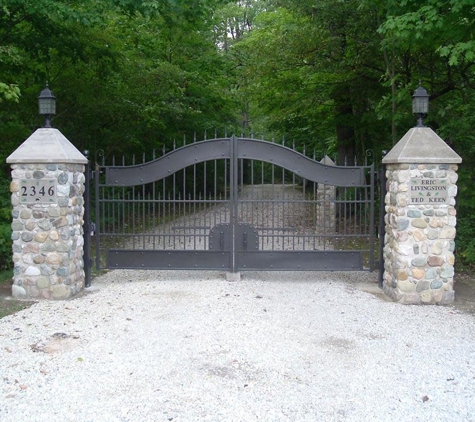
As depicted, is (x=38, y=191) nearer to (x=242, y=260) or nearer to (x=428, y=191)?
(x=242, y=260)

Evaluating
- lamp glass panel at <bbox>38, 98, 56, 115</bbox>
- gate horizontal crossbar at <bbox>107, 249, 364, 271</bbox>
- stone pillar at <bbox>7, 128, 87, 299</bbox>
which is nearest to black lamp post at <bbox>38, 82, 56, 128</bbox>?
lamp glass panel at <bbox>38, 98, 56, 115</bbox>

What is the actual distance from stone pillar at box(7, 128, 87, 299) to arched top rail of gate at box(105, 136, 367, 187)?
0.90m

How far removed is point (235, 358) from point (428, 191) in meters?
3.41

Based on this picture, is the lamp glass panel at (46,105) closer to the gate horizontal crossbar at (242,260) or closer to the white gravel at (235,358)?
the gate horizontal crossbar at (242,260)

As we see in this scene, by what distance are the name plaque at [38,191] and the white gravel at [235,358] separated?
4.39 ft

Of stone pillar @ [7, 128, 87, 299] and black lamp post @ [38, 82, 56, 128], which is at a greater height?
black lamp post @ [38, 82, 56, 128]

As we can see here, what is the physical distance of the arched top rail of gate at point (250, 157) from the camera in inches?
278

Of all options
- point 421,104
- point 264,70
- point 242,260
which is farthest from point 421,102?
point 264,70

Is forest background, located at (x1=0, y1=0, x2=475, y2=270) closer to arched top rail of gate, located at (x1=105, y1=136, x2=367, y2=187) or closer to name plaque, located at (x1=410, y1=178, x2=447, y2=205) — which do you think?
arched top rail of gate, located at (x1=105, y1=136, x2=367, y2=187)

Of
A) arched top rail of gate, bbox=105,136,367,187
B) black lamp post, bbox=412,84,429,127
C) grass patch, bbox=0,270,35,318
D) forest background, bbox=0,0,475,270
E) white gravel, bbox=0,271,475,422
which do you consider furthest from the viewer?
forest background, bbox=0,0,475,270

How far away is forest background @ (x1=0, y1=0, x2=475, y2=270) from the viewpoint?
7.89m

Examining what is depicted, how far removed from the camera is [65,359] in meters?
4.44

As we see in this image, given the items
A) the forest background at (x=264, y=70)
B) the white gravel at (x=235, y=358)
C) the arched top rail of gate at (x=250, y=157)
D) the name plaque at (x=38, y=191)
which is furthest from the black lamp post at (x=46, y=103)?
the white gravel at (x=235, y=358)

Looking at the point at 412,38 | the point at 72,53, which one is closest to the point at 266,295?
the point at 412,38
